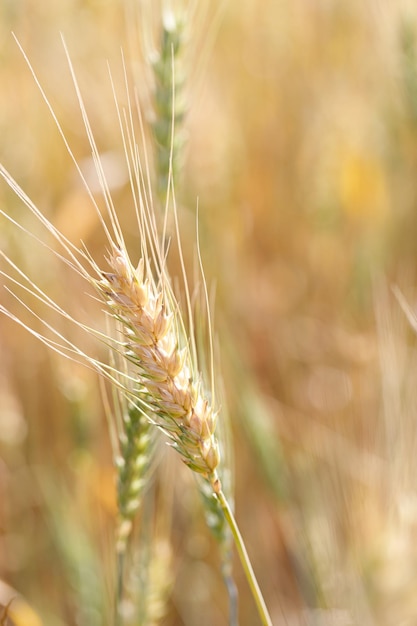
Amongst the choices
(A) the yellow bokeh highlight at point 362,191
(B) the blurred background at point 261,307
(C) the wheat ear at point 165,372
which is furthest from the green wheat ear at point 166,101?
(A) the yellow bokeh highlight at point 362,191

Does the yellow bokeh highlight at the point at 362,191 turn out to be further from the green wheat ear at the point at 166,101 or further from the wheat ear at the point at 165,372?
the wheat ear at the point at 165,372

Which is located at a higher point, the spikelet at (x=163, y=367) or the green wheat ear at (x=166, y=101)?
the green wheat ear at (x=166, y=101)

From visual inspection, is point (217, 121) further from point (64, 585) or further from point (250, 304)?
point (64, 585)

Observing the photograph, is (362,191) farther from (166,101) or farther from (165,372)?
(165,372)

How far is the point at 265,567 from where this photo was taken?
3.85 feet

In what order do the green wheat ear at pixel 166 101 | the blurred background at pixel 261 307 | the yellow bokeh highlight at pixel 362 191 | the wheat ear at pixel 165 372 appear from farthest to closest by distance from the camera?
the yellow bokeh highlight at pixel 362 191 → the blurred background at pixel 261 307 → the green wheat ear at pixel 166 101 → the wheat ear at pixel 165 372

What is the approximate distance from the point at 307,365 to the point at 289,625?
58cm

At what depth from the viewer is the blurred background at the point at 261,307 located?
1013 mm

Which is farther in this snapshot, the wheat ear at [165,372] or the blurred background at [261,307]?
the blurred background at [261,307]

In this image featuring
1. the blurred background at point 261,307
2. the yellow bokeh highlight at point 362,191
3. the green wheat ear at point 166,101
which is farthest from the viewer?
the yellow bokeh highlight at point 362,191

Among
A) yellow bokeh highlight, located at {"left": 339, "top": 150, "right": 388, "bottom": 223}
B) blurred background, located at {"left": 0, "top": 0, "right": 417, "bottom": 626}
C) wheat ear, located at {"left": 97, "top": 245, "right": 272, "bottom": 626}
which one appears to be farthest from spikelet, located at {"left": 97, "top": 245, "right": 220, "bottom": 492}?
yellow bokeh highlight, located at {"left": 339, "top": 150, "right": 388, "bottom": 223}

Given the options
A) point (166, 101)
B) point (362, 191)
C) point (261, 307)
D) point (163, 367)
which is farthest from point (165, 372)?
point (362, 191)

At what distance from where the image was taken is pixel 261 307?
1.59 metres

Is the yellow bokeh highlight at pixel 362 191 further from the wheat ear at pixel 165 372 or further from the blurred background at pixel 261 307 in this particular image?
the wheat ear at pixel 165 372
